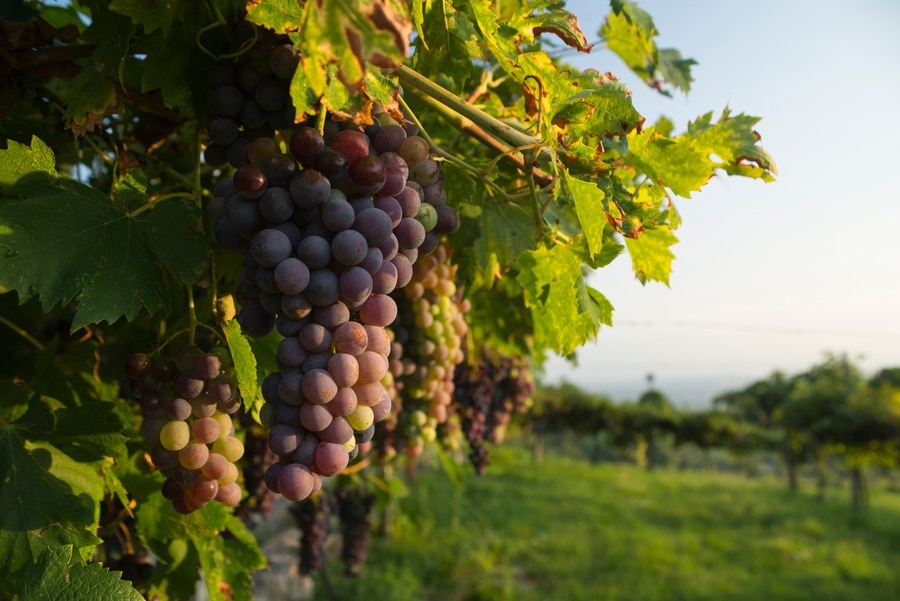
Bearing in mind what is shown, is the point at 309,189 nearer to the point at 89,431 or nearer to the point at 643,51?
the point at 89,431

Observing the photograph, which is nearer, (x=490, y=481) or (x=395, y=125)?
(x=395, y=125)

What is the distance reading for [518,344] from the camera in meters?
1.96

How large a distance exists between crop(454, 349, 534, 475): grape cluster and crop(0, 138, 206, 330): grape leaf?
4.38 feet

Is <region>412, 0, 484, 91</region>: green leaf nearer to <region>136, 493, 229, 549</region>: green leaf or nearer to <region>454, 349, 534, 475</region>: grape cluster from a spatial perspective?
<region>136, 493, 229, 549</region>: green leaf

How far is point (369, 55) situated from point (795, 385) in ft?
65.9

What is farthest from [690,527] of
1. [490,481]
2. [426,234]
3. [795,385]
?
[426,234]

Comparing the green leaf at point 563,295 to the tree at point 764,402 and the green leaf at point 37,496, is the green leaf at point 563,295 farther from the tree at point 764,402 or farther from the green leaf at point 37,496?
the tree at point 764,402

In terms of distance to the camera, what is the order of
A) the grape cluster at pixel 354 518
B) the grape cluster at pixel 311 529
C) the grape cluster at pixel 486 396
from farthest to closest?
1. the grape cluster at pixel 354 518
2. the grape cluster at pixel 311 529
3. the grape cluster at pixel 486 396

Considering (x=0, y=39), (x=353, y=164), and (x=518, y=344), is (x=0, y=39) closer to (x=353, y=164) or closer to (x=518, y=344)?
(x=353, y=164)

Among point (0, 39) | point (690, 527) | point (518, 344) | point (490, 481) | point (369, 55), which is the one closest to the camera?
point (369, 55)

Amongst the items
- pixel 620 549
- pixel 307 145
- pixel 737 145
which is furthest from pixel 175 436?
pixel 620 549

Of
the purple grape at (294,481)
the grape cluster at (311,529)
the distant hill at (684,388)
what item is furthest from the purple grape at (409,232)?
the distant hill at (684,388)

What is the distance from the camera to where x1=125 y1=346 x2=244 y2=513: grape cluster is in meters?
0.91

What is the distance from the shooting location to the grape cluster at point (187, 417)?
0.91m
